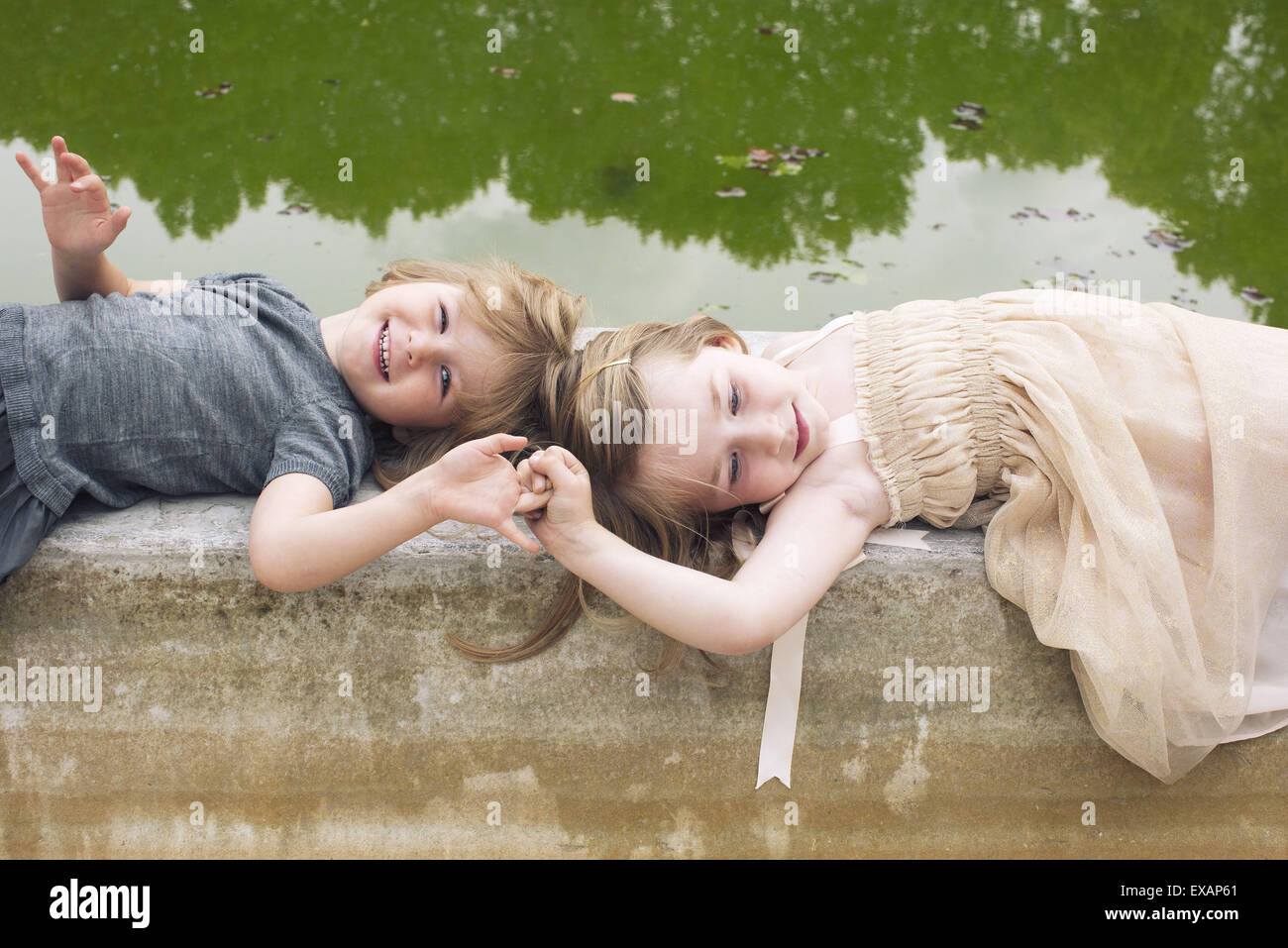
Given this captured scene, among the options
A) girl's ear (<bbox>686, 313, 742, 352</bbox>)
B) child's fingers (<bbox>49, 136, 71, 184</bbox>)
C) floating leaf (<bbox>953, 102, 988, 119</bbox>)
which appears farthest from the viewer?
floating leaf (<bbox>953, 102, 988, 119</bbox>)

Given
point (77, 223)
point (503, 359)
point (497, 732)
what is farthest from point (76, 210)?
point (497, 732)

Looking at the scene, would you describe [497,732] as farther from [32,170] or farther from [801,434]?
[32,170]

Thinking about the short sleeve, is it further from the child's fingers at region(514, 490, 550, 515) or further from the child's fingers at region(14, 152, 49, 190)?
the child's fingers at region(14, 152, 49, 190)

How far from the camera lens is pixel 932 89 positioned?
14.8ft

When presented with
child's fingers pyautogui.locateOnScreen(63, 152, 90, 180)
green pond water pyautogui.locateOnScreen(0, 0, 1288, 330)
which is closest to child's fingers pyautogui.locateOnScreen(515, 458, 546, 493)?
child's fingers pyautogui.locateOnScreen(63, 152, 90, 180)

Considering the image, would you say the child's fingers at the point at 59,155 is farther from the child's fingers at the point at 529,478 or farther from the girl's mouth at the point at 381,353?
the child's fingers at the point at 529,478

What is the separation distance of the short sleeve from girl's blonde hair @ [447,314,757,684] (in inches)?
13.6

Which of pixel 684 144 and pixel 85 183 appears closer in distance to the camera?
pixel 85 183

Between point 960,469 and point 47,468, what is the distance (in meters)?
1.57

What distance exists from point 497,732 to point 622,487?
478mm

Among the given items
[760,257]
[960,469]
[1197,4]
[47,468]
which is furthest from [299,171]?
[1197,4]

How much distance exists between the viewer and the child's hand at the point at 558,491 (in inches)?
60.6

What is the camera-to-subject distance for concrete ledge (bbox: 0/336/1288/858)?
1.74m

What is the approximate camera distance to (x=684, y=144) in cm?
418
